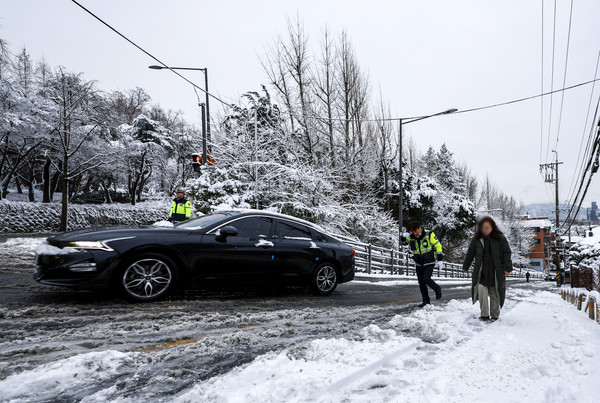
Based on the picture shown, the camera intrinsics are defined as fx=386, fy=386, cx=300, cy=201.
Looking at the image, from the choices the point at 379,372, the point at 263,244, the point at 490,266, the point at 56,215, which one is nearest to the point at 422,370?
the point at 379,372

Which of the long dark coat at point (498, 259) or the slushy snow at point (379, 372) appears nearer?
the slushy snow at point (379, 372)

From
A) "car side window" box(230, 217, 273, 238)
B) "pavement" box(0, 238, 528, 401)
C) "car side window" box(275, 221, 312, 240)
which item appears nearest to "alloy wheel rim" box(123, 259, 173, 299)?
"pavement" box(0, 238, 528, 401)

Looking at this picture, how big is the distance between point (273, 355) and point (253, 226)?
3366mm

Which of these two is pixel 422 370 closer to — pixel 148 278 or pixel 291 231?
pixel 148 278

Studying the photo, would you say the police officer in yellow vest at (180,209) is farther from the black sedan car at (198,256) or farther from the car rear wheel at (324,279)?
the car rear wheel at (324,279)

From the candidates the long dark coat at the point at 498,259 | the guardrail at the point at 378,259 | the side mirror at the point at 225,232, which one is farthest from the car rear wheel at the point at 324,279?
the guardrail at the point at 378,259

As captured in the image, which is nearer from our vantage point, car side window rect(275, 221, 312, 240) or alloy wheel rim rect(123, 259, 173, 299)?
alloy wheel rim rect(123, 259, 173, 299)

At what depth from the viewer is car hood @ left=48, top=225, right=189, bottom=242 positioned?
4.98 meters

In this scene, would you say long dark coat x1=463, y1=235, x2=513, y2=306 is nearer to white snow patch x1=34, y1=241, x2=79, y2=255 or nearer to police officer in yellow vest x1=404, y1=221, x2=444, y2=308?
police officer in yellow vest x1=404, y1=221, x2=444, y2=308

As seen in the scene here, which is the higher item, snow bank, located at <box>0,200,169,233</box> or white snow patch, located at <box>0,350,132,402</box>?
snow bank, located at <box>0,200,169,233</box>

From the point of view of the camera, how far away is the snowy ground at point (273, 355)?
256 cm

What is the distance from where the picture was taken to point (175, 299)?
5.67 meters

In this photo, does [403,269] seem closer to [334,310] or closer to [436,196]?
[334,310]

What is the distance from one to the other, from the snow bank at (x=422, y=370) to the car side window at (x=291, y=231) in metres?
2.69
